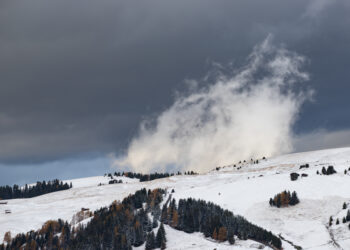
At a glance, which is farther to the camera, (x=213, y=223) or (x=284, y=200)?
(x=284, y=200)

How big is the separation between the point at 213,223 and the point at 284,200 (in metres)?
37.2

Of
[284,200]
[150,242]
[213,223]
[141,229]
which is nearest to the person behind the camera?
[150,242]

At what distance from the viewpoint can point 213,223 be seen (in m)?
119

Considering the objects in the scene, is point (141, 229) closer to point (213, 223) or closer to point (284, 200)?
point (213, 223)

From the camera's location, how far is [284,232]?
114m

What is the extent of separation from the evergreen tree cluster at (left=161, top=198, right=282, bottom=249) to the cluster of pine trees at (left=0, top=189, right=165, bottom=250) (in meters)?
8.77

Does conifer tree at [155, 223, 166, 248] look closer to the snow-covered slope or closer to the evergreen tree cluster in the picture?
the snow-covered slope

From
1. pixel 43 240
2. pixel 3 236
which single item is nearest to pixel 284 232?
pixel 43 240

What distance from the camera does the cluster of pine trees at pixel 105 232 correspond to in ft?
402

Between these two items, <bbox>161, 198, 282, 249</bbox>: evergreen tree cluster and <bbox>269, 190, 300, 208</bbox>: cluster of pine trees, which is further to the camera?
<bbox>269, 190, 300, 208</bbox>: cluster of pine trees

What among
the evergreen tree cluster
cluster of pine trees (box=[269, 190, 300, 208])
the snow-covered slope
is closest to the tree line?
the evergreen tree cluster

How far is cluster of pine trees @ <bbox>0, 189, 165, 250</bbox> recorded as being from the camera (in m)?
122

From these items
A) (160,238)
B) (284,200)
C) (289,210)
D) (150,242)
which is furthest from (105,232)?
(284,200)

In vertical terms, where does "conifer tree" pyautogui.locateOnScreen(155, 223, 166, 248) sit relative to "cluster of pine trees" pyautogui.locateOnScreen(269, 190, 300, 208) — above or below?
below
